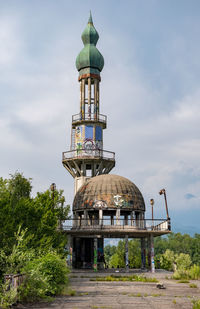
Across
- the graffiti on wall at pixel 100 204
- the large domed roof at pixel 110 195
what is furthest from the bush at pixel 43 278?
the large domed roof at pixel 110 195

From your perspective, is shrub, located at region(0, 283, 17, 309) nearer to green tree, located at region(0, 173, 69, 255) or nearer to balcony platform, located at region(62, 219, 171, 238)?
green tree, located at region(0, 173, 69, 255)

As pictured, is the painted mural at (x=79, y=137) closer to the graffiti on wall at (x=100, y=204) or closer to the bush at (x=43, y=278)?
the graffiti on wall at (x=100, y=204)

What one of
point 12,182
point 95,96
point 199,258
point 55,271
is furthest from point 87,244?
point 199,258

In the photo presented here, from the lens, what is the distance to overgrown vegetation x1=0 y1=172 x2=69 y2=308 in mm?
19219

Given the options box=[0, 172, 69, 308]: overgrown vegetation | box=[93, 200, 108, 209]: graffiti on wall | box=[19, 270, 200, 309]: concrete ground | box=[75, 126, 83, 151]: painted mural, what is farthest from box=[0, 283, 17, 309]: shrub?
box=[75, 126, 83, 151]: painted mural

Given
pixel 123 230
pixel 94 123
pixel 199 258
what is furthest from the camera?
pixel 199 258

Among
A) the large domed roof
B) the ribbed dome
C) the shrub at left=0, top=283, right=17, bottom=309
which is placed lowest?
the shrub at left=0, top=283, right=17, bottom=309

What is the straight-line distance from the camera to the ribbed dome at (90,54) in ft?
210

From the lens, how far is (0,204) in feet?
105

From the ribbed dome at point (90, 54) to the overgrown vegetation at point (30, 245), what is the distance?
82.8ft

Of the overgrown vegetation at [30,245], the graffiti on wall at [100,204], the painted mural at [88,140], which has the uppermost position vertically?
the painted mural at [88,140]

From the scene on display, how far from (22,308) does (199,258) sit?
380 ft

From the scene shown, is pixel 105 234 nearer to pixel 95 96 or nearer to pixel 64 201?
pixel 64 201

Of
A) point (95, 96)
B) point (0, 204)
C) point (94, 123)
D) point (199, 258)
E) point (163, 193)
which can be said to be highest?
point (95, 96)
